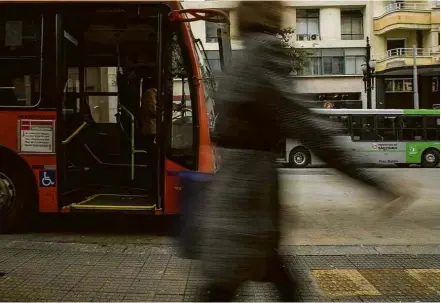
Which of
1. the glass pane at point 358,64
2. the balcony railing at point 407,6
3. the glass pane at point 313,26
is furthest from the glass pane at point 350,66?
the balcony railing at point 407,6

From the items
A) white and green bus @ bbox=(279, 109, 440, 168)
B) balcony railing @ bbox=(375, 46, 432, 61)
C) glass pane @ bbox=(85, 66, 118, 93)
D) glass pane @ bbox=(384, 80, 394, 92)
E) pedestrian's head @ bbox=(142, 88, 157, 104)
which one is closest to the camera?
pedestrian's head @ bbox=(142, 88, 157, 104)

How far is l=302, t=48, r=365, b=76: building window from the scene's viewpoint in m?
32.3

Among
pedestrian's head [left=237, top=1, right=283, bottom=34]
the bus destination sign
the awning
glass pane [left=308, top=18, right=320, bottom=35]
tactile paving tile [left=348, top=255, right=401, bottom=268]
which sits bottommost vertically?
tactile paving tile [left=348, top=255, right=401, bottom=268]

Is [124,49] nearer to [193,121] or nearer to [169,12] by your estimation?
[169,12]

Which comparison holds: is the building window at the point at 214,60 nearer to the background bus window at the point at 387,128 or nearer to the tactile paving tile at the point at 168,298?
the tactile paving tile at the point at 168,298

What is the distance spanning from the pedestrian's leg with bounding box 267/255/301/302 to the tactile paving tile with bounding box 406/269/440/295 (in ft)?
8.11

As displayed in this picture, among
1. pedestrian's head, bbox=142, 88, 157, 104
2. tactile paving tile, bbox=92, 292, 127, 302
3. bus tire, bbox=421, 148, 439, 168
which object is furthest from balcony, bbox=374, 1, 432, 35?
tactile paving tile, bbox=92, 292, 127, 302

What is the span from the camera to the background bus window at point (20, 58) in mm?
6430

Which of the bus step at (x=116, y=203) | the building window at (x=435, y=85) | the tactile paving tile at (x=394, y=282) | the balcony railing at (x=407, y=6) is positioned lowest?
the tactile paving tile at (x=394, y=282)

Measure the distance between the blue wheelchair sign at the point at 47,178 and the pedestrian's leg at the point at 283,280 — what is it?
5.00 metres

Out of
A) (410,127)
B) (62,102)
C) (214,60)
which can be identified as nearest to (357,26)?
(410,127)

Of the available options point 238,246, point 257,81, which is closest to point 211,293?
point 238,246

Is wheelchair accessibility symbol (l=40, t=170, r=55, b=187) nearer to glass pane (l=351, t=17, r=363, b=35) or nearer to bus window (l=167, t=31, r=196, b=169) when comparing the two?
bus window (l=167, t=31, r=196, b=169)

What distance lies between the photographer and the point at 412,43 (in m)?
32.8
